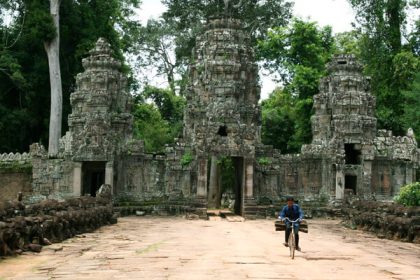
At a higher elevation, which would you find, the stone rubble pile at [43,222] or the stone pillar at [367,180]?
the stone pillar at [367,180]

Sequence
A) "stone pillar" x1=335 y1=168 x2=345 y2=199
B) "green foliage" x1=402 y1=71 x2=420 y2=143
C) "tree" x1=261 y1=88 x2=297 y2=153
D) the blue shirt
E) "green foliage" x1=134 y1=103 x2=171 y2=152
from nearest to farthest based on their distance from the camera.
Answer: the blue shirt, "stone pillar" x1=335 y1=168 x2=345 y2=199, "green foliage" x1=402 y1=71 x2=420 y2=143, "tree" x1=261 y1=88 x2=297 y2=153, "green foliage" x1=134 y1=103 x2=171 y2=152

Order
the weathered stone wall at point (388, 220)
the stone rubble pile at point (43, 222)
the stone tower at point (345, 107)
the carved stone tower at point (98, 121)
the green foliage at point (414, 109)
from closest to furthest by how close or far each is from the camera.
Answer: the stone rubble pile at point (43, 222) → the weathered stone wall at point (388, 220) → the carved stone tower at point (98, 121) → the stone tower at point (345, 107) → the green foliage at point (414, 109)

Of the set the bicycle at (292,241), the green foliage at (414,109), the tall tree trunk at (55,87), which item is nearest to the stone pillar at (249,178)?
the tall tree trunk at (55,87)

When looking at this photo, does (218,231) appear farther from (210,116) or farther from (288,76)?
(288,76)

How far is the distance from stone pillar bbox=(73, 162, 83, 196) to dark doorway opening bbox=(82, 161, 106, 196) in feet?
2.77

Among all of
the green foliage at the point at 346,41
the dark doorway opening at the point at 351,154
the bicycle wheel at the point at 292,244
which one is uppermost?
the green foliage at the point at 346,41

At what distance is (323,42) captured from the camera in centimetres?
4269

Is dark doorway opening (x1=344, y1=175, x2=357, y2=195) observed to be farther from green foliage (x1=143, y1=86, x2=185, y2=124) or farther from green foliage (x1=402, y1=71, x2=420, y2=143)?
green foliage (x1=143, y1=86, x2=185, y2=124)

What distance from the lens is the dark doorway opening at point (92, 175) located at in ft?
96.1

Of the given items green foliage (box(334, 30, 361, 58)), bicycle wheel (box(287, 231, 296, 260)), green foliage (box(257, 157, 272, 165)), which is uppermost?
green foliage (box(334, 30, 361, 58))

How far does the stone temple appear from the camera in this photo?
27.5 metres

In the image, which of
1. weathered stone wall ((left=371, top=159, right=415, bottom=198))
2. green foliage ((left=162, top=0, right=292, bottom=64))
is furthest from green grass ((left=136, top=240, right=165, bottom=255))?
green foliage ((left=162, top=0, right=292, bottom=64))

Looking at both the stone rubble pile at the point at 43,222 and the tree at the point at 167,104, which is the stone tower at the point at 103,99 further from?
the tree at the point at 167,104

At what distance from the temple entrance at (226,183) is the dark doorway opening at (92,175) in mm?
6340
